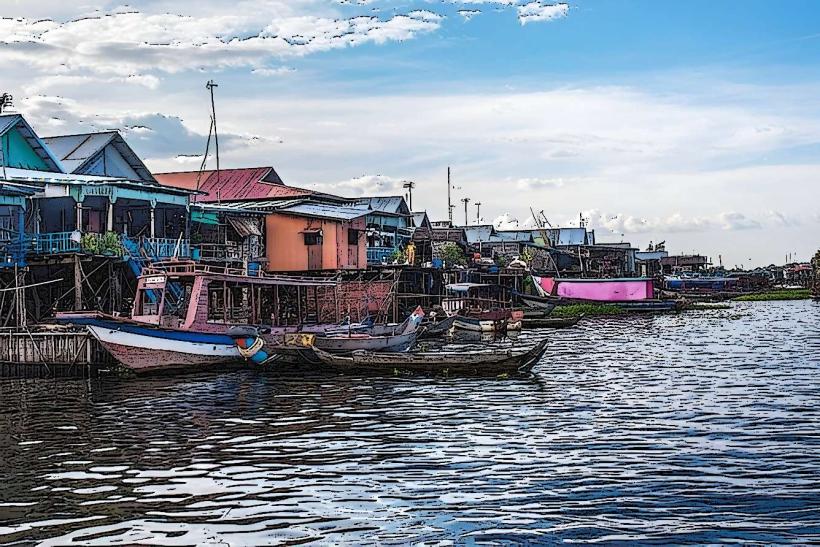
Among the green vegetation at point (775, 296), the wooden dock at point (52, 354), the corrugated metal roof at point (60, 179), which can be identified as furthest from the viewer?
the green vegetation at point (775, 296)

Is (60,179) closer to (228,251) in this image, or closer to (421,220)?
(228,251)

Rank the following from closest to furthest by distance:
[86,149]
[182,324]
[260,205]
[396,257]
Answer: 1. [182,324]
2. [86,149]
3. [260,205]
4. [396,257]

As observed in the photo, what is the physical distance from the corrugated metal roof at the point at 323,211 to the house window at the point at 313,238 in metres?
0.92

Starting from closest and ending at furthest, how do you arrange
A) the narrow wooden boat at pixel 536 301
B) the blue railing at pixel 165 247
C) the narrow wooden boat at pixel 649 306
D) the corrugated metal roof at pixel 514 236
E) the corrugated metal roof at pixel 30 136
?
1. the blue railing at pixel 165 247
2. the corrugated metal roof at pixel 30 136
3. the narrow wooden boat at pixel 536 301
4. the narrow wooden boat at pixel 649 306
5. the corrugated metal roof at pixel 514 236

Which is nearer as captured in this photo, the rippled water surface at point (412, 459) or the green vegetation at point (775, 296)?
the rippled water surface at point (412, 459)

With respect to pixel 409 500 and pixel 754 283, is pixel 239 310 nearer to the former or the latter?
pixel 409 500

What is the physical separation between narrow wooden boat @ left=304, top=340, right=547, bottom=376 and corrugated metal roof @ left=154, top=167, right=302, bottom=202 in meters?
21.6

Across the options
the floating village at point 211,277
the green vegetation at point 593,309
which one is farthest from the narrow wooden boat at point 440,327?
the green vegetation at point 593,309

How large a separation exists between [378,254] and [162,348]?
23.4 metres

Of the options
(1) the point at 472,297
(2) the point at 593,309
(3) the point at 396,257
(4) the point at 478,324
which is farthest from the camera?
(2) the point at 593,309

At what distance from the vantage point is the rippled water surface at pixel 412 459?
10.3 metres

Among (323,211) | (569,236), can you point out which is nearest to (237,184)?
(323,211)

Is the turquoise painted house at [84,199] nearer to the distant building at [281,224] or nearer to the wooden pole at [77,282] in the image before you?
the wooden pole at [77,282]

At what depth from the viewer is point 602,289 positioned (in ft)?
205
